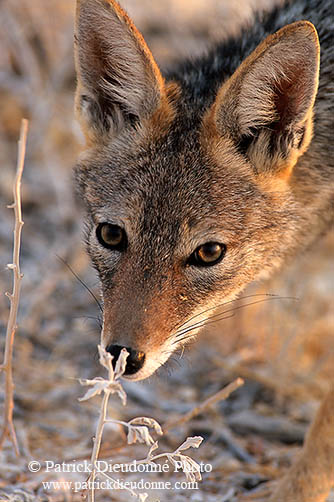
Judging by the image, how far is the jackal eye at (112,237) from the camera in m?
3.79

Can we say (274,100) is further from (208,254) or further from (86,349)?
(86,349)

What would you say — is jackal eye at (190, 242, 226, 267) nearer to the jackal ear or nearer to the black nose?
the black nose

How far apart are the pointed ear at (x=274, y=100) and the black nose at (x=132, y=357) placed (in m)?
1.48

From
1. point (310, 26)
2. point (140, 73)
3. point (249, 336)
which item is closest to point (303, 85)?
point (310, 26)

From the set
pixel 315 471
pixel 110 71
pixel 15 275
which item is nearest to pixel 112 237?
pixel 15 275

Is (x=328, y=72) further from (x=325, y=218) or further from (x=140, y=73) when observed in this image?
(x=140, y=73)

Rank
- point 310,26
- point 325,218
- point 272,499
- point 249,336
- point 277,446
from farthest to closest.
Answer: point 249,336, point 277,446, point 325,218, point 272,499, point 310,26

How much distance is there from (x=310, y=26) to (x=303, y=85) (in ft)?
1.18

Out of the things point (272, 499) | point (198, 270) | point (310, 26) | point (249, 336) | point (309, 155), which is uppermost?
point (310, 26)

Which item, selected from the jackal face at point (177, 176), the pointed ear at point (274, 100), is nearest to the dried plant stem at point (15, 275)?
the jackal face at point (177, 176)

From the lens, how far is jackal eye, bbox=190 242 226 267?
375cm

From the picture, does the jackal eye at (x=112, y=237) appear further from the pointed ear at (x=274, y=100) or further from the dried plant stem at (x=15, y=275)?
the pointed ear at (x=274, y=100)

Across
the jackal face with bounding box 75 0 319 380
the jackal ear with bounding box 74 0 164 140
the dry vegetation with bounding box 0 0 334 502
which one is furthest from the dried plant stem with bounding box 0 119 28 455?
the jackal ear with bounding box 74 0 164 140

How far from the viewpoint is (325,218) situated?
184 inches
